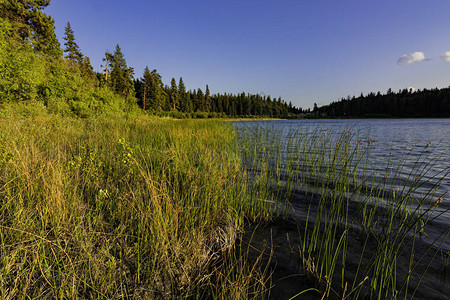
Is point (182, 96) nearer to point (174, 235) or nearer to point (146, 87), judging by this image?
point (146, 87)

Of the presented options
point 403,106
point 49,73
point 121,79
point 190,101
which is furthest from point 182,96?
point 403,106

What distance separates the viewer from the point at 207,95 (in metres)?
71.8

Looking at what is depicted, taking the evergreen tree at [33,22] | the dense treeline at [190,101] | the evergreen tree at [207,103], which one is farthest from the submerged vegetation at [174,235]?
the evergreen tree at [207,103]

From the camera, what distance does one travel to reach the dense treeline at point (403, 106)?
202 feet

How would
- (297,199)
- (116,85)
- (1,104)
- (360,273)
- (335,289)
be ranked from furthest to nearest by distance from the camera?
(116,85) → (1,104) → (297,199) → (360,273) → (335,289)

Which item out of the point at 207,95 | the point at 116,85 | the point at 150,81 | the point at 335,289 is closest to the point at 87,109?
the point at 335,289

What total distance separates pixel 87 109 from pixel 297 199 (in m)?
14.9

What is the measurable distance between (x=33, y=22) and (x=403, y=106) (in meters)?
96.0

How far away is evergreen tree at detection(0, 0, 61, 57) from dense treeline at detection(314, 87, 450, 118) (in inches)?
2370

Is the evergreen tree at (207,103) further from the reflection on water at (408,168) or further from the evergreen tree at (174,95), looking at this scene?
the reflection on water at (408,168)

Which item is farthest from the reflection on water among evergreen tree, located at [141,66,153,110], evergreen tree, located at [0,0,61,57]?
evergreen tree, located at [141,66,153,110]

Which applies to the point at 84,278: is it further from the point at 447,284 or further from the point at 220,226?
the point at 447,284

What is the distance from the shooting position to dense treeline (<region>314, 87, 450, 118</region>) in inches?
2420

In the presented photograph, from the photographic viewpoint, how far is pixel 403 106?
2598 inches
